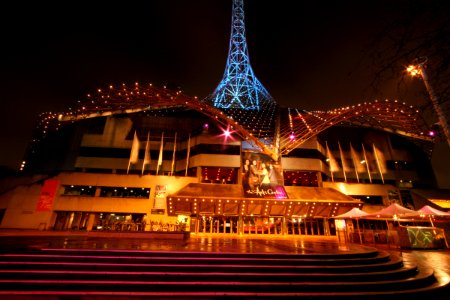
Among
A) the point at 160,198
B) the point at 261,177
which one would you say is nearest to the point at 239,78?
the point at 261,177

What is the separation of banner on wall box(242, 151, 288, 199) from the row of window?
12749mm

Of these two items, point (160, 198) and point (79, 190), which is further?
point (79, 190)

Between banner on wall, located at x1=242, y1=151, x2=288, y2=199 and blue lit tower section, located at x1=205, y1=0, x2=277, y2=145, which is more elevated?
blue lit tower section, located at x1=205, y1=0, x2=277, y2=145

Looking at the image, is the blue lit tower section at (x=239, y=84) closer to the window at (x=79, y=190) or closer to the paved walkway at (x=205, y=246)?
the window at (x=79, y=190)

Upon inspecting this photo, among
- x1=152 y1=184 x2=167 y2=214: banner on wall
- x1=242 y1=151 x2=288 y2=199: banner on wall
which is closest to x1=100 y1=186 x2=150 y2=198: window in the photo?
x1=152 y1=184 x2=167 y2=214: banner on wall

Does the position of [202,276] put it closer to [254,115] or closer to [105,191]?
[105,191]

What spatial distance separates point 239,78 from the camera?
4712 centimetres

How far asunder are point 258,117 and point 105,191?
79.3 feet

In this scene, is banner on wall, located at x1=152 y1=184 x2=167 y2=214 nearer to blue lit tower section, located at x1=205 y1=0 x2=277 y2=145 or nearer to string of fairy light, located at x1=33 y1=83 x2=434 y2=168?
string of fairy light, located at x1=33 y1=83 x2=434 y2=168

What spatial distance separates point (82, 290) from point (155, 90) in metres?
20.6

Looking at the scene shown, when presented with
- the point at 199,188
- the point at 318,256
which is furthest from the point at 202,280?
the point at 199,188

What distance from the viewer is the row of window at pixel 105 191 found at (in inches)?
1073

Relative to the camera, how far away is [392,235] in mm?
14812

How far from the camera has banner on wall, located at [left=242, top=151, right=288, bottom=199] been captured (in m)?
23.2
